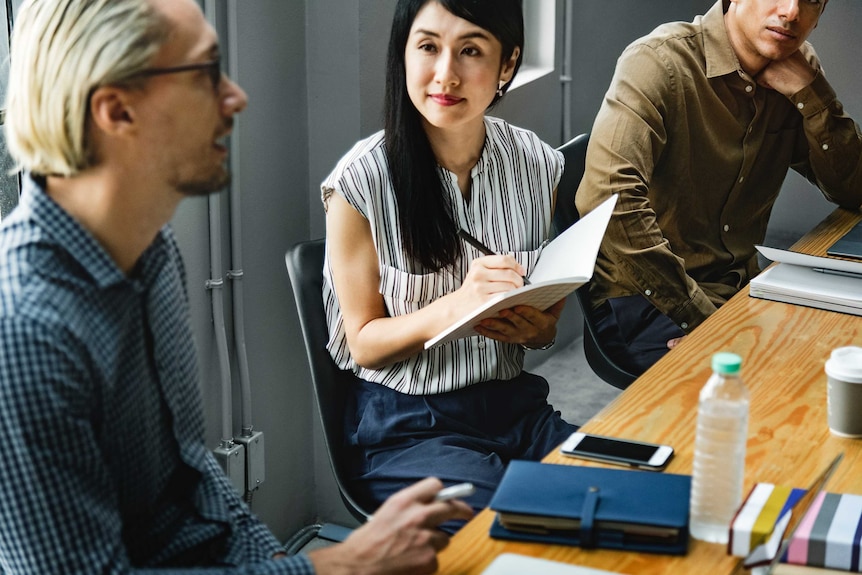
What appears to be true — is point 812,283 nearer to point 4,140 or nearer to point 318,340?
point 318,340

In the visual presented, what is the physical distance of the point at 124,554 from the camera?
1062mm

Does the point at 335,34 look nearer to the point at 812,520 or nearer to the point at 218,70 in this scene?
the point at 218,70

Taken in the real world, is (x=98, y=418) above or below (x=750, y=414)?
above

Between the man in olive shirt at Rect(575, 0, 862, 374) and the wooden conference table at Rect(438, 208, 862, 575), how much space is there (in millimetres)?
296

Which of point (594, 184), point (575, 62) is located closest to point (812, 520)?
point (594, 184)

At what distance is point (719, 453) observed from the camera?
3.88ft

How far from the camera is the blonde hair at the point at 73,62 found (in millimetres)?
1098

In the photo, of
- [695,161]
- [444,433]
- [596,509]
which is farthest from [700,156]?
[596,509]

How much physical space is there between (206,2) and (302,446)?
1.14 meters

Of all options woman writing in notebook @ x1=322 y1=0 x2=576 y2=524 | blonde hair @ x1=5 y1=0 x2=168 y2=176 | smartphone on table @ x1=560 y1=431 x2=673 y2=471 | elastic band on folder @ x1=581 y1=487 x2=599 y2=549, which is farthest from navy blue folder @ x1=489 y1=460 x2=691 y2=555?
blonde hair @ x1=5 y1=0 x2=168 y2=176

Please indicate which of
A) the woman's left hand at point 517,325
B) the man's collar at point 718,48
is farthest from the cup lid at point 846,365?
the man's collar at point 718,48

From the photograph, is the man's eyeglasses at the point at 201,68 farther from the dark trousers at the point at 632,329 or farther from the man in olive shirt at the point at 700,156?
the dark trousers at the point at 632,329

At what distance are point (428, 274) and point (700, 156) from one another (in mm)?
971

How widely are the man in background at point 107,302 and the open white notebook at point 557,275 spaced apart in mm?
455
